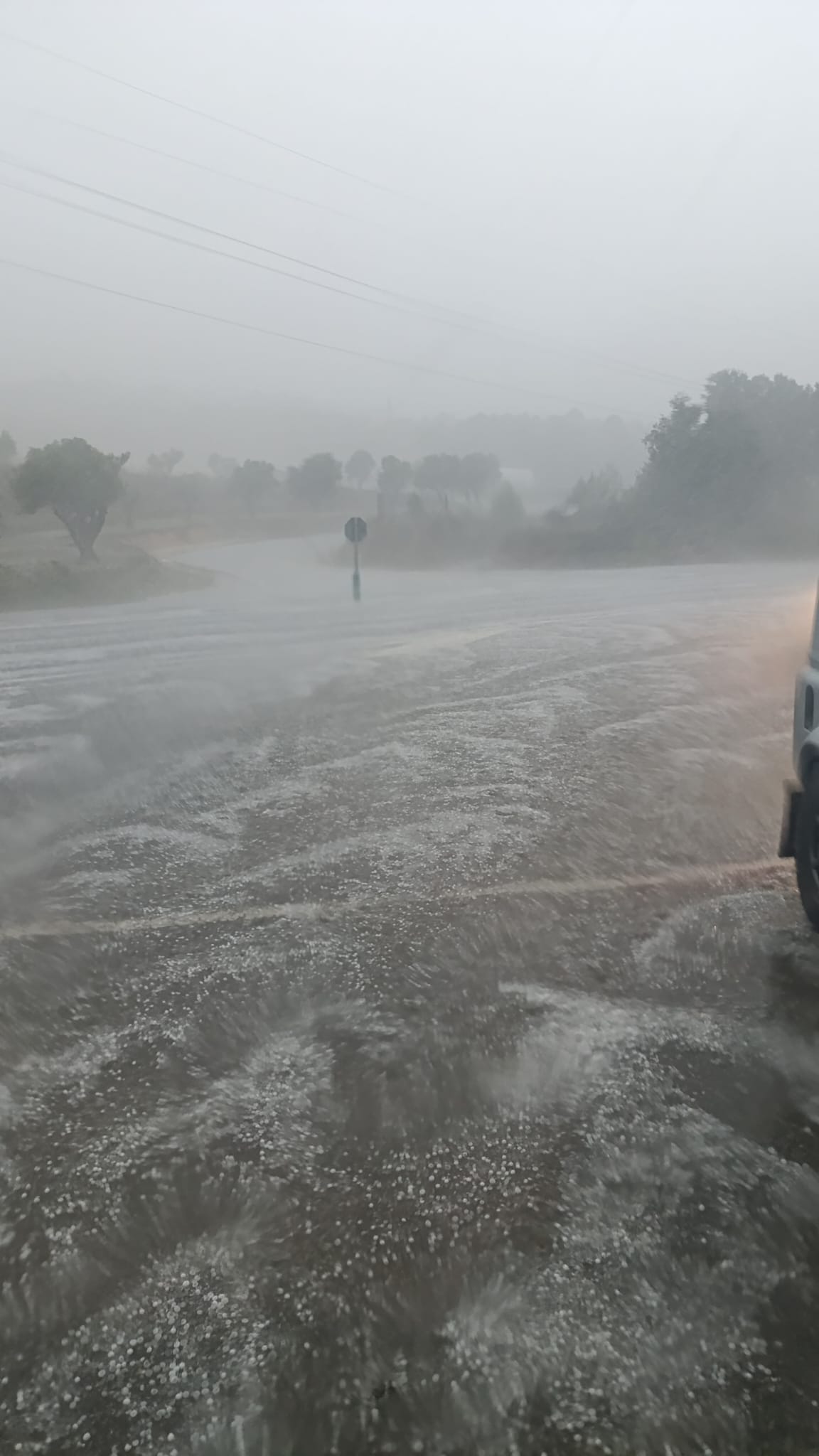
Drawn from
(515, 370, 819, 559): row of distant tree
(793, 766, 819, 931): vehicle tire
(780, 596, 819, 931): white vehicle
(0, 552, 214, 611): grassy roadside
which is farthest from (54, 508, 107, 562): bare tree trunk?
(793, 766, 819, 931): vehicle tire

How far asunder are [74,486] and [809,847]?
39697mm

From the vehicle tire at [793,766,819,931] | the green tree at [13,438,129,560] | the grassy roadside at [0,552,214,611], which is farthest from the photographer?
the green tree at [13,438,129,560]

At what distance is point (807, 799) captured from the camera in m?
4.51

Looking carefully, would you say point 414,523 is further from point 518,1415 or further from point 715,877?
point 518,1415

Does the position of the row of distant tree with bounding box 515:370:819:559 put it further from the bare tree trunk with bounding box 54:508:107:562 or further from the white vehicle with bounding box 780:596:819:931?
the white vehicle with bounding box 780:596:819:931

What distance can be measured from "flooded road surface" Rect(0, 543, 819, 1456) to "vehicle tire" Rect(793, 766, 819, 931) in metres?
0.16

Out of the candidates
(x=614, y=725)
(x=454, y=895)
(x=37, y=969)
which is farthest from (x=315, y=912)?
(x=614, y=725)

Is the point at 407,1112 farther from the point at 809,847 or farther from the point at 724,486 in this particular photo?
the point at 724,486

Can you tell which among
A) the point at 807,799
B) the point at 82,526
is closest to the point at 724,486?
the point at 82,526

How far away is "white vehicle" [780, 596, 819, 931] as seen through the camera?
14.6 feet

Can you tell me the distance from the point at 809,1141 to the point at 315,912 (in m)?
2.52

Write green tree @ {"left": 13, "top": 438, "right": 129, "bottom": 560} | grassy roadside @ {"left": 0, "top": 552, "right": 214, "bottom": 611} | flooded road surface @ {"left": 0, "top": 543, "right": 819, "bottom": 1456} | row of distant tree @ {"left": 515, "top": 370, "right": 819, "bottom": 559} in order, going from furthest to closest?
row of distant tree @ {"left": 515, "top": 370, "right": 819, "bottom": 559}, green tree @ {"left": 13, "top": 438, "right": 129, "bottom": 560}, grassy roadside @ {"left": 0, "top": 552, "right": 214, "bottom": 611}, flooded road surface @ {"left": 0, "top": 543, "right": 819, "bottom": 1456}

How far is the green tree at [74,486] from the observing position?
39.2m

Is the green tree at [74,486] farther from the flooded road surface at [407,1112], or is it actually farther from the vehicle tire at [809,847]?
the vehicle tire at [809,847]
